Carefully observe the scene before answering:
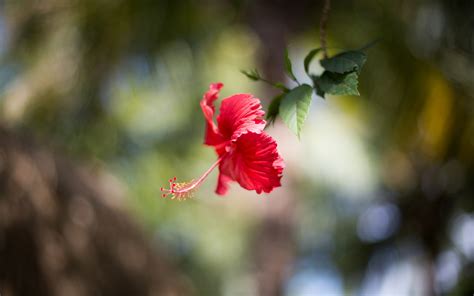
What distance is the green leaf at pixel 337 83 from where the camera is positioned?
1043mm

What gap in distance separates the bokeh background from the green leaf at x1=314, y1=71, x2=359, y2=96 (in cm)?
84

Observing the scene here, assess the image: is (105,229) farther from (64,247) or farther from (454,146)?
(454,146)

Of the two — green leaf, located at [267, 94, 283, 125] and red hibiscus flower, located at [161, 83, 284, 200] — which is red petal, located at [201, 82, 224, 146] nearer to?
red hibiscus flower, located at [161, 83, 284, 200]

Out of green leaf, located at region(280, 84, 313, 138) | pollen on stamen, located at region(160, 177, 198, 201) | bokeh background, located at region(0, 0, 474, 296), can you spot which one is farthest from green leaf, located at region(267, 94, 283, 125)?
bokeh background, located at region(0, 0, 474, 296)

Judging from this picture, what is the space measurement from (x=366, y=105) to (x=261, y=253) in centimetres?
158

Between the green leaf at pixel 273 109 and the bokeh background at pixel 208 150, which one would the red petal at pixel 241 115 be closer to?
the green leaf at pixel 273 109

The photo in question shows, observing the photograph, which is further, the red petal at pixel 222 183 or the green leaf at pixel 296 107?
the red petal at pixel 222 183

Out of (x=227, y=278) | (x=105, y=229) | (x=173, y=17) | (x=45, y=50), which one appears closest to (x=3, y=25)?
(x=45, y=50)

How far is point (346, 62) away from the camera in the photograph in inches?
42.5

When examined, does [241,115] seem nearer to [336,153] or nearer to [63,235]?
[63,235]

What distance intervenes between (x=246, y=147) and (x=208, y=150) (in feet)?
21.1

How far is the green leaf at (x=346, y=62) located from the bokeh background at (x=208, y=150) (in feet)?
2.82

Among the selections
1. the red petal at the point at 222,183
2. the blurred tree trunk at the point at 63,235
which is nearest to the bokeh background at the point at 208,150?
the blurred tree trunk at the point at 63,235

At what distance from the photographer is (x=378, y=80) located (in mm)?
4633
